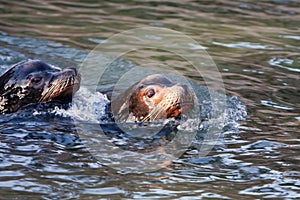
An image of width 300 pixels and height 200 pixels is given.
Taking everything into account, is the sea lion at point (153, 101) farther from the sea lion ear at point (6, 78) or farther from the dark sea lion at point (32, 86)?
the sea lion ear at point (6, 78)

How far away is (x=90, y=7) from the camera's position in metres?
12.9

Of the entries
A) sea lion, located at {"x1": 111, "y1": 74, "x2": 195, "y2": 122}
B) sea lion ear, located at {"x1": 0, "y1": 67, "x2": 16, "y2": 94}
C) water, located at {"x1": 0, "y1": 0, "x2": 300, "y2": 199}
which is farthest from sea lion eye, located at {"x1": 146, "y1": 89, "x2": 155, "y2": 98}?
Answer: sea lion ear, located at {"x1": 0, "y1": 67, "x2": 16, "y2": 94}

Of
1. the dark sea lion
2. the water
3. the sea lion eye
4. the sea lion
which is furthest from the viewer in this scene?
the dark sea lion

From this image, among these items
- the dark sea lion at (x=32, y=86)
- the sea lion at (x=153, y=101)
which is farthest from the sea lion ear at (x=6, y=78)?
the sea lion at (x=153, y=101)

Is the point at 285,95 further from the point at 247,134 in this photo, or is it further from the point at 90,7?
the point at 90,7

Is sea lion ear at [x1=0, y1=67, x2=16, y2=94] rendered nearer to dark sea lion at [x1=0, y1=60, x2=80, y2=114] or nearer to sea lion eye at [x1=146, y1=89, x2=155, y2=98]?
dark sea lion at [x1=0, y1=60, x2=80, y2=114]

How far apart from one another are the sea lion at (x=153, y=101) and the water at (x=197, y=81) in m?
0.51

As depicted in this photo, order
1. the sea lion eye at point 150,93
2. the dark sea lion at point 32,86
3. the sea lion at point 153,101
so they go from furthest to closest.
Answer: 1. the dark sea lion at point 32,86
2. the sea lion eye at point 150,93
3. the sea lion at point 153,101

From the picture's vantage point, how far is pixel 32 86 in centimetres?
751

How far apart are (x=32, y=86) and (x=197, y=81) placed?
2.33m

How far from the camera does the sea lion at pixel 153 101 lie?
269 inches

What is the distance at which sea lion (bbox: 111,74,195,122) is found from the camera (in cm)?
683

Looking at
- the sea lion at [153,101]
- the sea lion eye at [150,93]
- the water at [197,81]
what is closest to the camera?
the water at [197,81]

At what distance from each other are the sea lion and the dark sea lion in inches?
21.0
